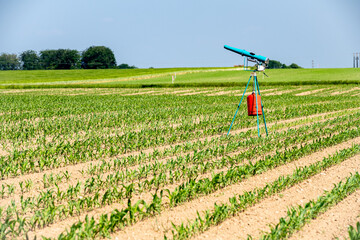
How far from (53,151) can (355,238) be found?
7.11m

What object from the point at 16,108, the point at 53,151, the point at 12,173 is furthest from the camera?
the point at 16,108

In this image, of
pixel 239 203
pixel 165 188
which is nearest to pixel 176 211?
pixel 239 203

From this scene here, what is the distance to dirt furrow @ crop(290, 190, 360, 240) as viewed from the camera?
5.20 metres

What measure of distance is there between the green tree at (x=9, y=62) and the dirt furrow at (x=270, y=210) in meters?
141

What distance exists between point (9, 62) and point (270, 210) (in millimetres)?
141978

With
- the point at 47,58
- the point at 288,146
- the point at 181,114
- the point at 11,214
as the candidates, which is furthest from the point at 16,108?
the point at 47,58

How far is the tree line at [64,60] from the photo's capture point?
124 meters

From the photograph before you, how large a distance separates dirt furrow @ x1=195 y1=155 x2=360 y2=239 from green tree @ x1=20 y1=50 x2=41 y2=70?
130 meters

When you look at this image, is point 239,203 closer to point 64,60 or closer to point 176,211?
point 176,211

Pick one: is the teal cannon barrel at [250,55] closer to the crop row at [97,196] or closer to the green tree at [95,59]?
the crop row at [97,196]

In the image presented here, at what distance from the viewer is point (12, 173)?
8.20 m

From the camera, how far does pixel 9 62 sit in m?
135

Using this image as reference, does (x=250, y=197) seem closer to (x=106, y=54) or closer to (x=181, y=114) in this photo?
(x=181, y=114)

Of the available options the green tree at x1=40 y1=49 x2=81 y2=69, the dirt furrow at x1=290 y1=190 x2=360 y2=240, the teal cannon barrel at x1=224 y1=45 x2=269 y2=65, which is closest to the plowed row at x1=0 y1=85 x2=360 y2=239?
the dirt furrow at x1=290 y1=190 x2=360 y2=240
